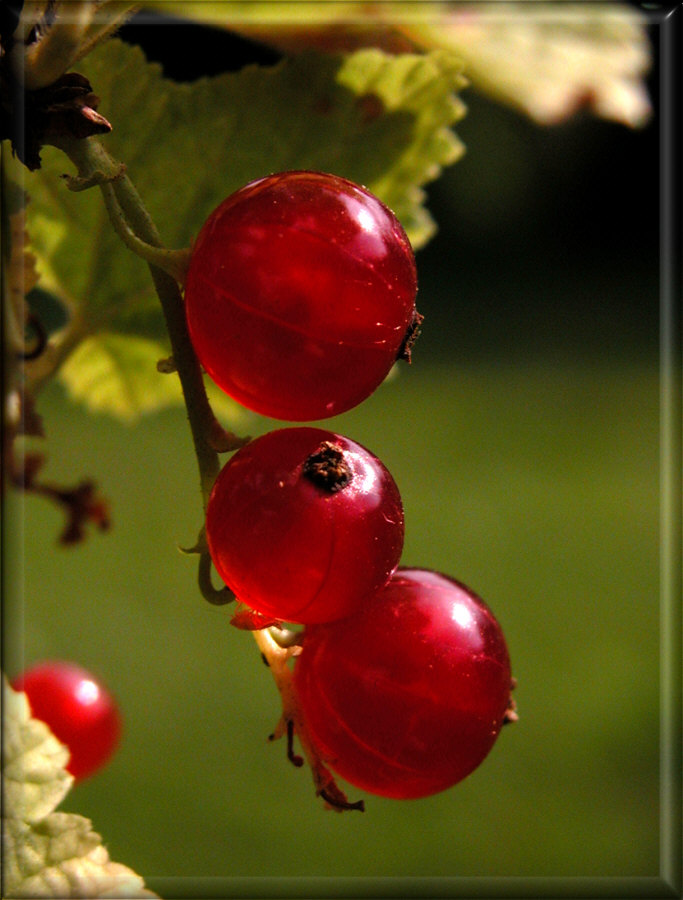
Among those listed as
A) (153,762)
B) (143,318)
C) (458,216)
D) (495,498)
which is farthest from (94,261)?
(458,216)

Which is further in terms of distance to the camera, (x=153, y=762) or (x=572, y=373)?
(x=572, y=373)

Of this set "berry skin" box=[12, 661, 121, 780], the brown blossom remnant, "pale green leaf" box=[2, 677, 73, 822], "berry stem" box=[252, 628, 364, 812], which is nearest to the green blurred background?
"berry skin" box=[12, 661, 121, 780]

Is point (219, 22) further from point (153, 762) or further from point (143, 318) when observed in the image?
point (153, 762)

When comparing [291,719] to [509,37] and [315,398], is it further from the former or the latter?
[509,37]

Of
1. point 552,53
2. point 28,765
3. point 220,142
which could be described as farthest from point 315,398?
point 552,53

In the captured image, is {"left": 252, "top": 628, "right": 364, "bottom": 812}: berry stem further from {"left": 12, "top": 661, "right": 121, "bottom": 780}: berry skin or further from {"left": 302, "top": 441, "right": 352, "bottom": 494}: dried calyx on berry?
{"left": 12, "top": 661, "right": 121, "bottom": 780}: berry skin
